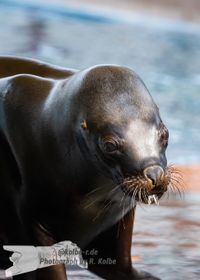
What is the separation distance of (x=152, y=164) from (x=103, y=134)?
0.19 meters

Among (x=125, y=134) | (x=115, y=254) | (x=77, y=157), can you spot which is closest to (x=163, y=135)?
(x=125, y=134)

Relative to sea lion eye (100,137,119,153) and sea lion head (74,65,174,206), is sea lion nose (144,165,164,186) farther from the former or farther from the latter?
sea lion eye (100,137,119,153)

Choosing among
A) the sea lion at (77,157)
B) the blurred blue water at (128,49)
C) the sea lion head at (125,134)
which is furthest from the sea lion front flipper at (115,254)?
the blurred blue water at (128,49)

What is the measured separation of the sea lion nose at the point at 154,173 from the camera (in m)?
2.76

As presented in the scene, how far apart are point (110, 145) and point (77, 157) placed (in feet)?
0.58

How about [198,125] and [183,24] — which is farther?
[183,24]

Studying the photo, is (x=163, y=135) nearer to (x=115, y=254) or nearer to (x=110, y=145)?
(x=110, y=145)

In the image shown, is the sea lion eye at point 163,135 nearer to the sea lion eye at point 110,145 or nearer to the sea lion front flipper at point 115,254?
the sea lion eye at point 110,145

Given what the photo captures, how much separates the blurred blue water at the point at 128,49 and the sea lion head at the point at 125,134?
14.8ft

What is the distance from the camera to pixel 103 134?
2.88m

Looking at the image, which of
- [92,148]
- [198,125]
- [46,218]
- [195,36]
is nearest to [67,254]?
[46,218]

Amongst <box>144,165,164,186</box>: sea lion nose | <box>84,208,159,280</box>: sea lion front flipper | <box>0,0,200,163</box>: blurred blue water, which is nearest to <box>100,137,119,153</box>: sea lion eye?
<box>144,165,164,186</box>: sea lion nose

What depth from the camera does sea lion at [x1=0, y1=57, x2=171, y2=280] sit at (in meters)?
2.86

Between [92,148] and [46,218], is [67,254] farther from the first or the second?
[92,148]
